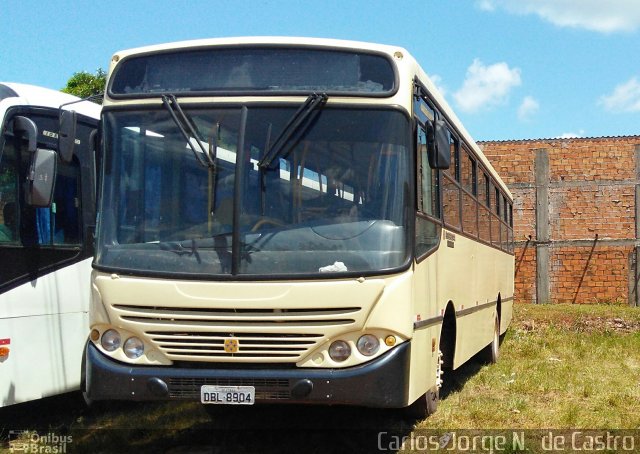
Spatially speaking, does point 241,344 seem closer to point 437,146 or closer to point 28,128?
point 437,146

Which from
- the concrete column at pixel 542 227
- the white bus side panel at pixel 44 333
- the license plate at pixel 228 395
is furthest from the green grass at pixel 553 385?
the concrete column at pixel 542 227

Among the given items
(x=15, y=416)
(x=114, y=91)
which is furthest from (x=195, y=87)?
(x=15, y=416)

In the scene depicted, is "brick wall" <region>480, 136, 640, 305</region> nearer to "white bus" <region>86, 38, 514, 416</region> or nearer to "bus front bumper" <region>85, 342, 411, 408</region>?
"white bus" <region>86, 38, 514, 416</region>

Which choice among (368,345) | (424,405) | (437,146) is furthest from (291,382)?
(424,405)

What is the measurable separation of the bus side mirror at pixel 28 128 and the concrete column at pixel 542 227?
74.3ft

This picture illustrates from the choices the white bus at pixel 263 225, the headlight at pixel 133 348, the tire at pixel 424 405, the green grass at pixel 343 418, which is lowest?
the green grass at pixel 343 418

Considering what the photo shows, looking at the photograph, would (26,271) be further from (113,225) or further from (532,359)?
(532,359)

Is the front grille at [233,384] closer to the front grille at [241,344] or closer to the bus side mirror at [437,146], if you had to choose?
the front grille at [241,344]

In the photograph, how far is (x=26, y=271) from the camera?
7.64 meters

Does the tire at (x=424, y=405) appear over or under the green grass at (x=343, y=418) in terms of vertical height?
over

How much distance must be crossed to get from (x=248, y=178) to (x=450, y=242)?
2.82 meters

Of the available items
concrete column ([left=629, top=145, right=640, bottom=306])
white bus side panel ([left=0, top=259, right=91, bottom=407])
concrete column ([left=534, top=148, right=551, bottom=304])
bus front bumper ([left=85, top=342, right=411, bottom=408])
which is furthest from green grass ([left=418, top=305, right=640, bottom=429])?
concrete column ([left=534, top=148, right=551, bottom=304])

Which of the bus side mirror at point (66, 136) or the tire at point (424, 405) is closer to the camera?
the bus side mirror at point (66, 136)

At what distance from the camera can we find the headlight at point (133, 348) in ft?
20.2
